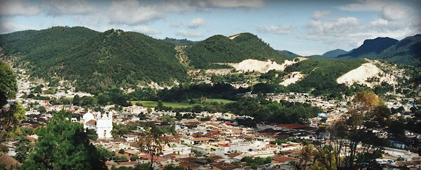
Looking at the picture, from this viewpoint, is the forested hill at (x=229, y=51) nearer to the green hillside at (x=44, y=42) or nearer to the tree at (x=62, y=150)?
the green hillside at (x=44, y=42)

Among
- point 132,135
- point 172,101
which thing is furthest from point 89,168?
point 172,101

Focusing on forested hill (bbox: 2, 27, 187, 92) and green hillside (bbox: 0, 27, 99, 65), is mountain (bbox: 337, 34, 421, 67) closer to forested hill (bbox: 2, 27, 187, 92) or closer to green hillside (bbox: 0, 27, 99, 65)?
forested hill (bbox: 2, 27, 187, 92)

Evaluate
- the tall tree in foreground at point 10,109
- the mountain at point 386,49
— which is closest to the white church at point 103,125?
the tall tree in foreground at point 10,109

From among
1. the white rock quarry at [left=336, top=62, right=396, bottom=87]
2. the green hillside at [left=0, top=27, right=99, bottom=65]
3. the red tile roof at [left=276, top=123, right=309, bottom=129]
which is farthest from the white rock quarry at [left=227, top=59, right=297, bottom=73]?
the red tile roof at [left=276, top=123, right=309, bottom=129]

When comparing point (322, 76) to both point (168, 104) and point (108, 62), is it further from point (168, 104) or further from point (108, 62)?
point (108, 62)

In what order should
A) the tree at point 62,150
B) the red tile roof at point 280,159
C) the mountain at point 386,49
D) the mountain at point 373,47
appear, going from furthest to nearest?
the mountain at point 373,47, the mountain at point 386,49, the red tile roof at point 280,159, the tree at point 62,150

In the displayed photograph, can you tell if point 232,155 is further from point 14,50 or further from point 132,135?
point 14,50
